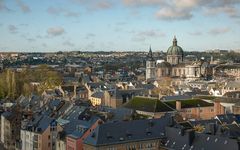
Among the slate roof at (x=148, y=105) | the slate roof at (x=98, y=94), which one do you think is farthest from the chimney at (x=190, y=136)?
the slate roof at (x=98, y=94)

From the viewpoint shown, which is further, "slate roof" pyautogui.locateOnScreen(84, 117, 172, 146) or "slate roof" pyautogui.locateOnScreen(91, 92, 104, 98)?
"slate roof" pyautogui.locateOnScreen(91, 92, 104, 98)

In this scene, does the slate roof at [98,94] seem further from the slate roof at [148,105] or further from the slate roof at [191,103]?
the slate roof at [191,103]

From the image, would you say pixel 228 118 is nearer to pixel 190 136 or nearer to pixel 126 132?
pixel 190 136

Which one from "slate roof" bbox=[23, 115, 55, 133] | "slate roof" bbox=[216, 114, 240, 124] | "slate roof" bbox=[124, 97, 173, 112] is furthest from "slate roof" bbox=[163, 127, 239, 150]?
"slate roof" bbox=[124, 97, 173, 112]

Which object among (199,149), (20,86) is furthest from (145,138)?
(20,86)

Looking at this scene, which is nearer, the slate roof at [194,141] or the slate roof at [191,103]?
the slate roof at [194,141]

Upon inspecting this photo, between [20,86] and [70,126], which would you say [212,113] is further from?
[20,86]

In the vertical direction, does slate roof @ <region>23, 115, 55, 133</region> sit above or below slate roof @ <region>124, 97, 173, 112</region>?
below

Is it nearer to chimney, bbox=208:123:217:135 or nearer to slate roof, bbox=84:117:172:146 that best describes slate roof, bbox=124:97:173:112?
slate roof, bbox=84:117:172:146
